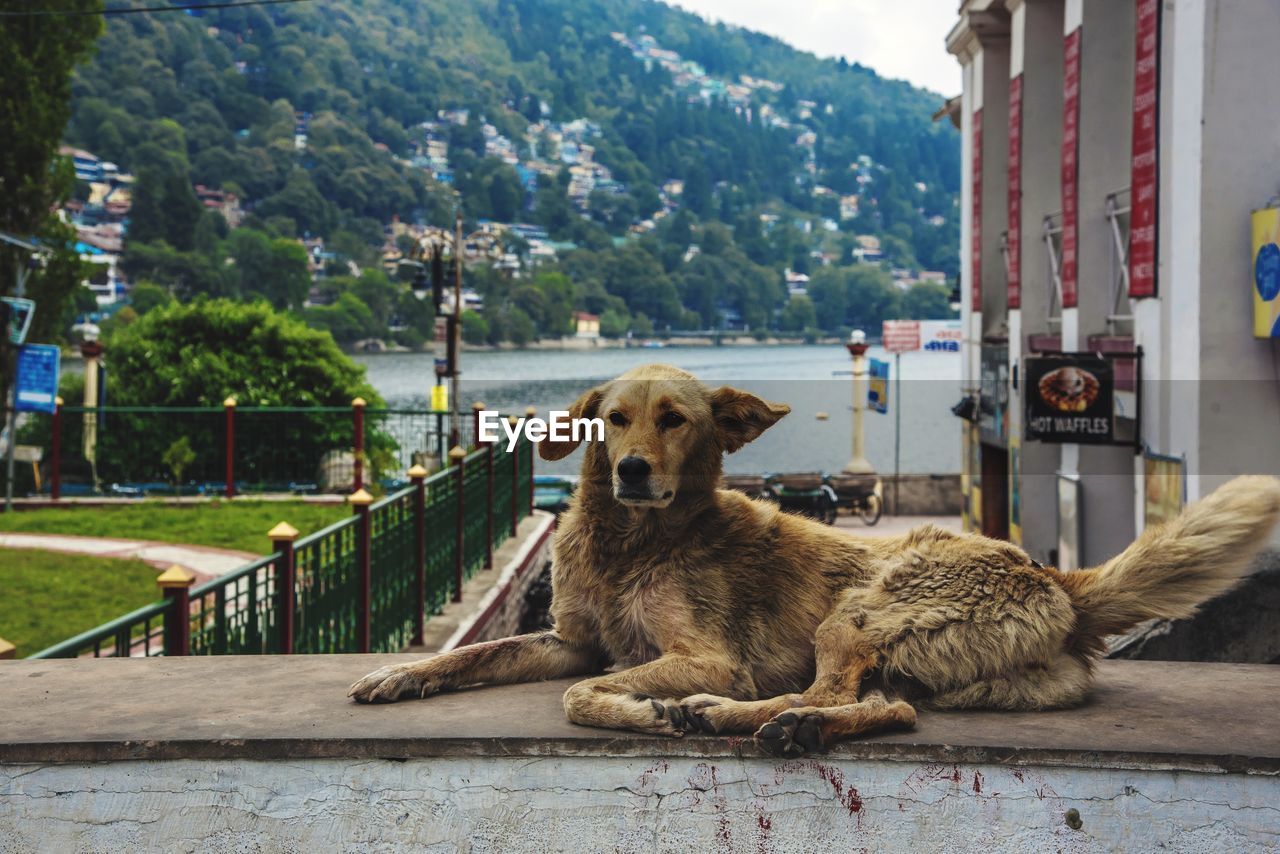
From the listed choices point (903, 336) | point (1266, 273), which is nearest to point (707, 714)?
point (1266, 273)

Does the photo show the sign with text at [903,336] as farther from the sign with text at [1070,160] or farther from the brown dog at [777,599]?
the brown dog at [777,599]

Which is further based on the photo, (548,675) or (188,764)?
(548,675)

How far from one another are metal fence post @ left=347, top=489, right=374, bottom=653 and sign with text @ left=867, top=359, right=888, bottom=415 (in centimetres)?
→ 2916

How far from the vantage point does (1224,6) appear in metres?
12.6

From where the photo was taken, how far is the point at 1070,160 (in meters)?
18.5

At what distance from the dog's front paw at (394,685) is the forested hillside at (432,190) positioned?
86.9 meters

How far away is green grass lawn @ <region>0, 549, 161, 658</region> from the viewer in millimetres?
11969

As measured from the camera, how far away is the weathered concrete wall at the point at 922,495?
106 feet

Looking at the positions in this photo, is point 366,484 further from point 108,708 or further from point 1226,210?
point 108,708

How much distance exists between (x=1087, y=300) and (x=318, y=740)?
16.2 m

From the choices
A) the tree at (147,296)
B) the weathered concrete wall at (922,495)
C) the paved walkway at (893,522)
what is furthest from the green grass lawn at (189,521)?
the tree at (147,296)

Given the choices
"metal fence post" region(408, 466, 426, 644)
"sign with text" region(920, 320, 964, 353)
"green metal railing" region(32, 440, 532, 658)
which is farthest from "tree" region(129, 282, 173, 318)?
"metal fence post" region(408, 466, 426, 644)

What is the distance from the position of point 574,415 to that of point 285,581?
4.28 m

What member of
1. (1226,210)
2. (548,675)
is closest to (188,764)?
(548,675)
